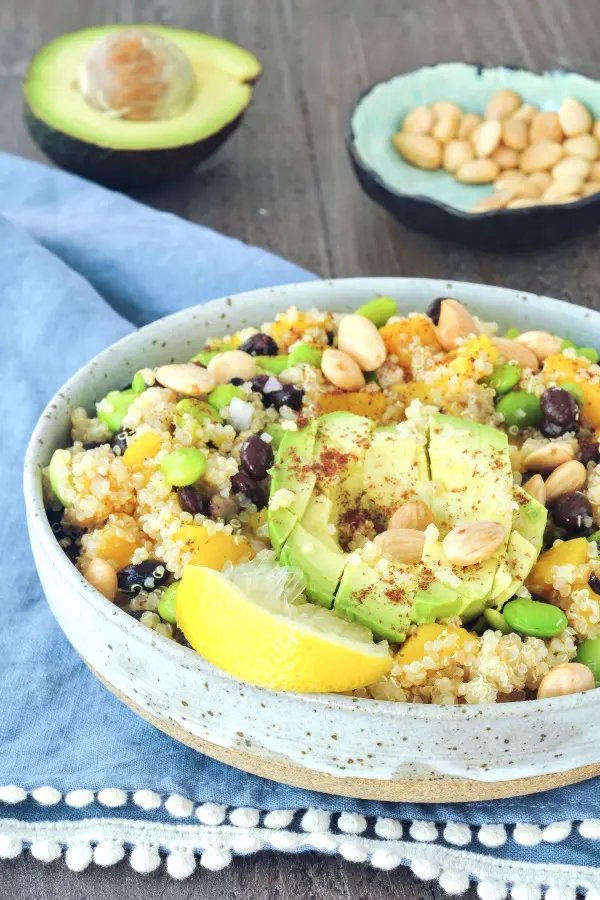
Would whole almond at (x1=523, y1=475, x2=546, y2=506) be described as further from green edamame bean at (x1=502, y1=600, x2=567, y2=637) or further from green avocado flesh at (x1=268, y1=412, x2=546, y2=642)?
green edamame bean at (x1=502, y1=600, x2=567, y2=637)

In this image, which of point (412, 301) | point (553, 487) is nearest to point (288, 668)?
point (553, 487)

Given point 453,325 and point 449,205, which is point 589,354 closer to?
point 453,325

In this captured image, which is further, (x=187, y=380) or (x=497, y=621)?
(x=187, y=380)

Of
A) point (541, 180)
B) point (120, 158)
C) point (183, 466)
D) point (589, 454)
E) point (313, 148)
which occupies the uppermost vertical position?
point (183, 466)

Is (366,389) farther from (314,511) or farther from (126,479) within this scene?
(126,479)

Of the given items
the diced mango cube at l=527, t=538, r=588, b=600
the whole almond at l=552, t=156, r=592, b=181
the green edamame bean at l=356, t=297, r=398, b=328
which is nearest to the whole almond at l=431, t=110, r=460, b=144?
the whole almond at l=552, t=156, r=592, b=181

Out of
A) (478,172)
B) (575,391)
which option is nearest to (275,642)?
(575,391)

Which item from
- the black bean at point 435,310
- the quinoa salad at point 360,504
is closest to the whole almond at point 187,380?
the quinoa salad at point 360,504
